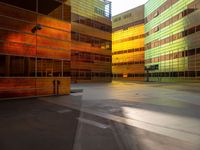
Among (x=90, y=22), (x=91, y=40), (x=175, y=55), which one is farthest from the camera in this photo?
(x=175, y=55)

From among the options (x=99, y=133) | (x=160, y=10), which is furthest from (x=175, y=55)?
(x=99, y=133)

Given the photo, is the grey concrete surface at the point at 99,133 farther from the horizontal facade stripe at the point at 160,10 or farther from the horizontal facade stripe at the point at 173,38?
the horizontal facade stripe at the point at 160,10

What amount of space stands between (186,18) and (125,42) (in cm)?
2899

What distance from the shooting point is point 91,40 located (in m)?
47.4

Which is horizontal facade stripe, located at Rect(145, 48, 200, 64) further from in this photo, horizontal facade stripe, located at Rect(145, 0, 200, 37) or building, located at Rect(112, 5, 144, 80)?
horizontal facade stripe, located at Rect(145, 0, 200, 37)

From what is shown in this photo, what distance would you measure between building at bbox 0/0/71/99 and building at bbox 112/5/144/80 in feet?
175

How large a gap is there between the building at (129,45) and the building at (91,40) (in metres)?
19.6

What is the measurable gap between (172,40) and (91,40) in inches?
860

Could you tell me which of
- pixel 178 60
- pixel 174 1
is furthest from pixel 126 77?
pixel 174 1

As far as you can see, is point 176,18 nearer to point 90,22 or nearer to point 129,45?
point 90,22

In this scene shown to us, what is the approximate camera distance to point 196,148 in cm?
463

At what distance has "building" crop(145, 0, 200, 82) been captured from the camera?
43156mm

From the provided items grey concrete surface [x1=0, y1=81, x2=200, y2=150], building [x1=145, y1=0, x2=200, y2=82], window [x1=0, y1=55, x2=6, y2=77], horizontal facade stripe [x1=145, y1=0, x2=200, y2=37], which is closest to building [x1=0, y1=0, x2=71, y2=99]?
window [x1=0, y1=55, x2=6, y2=77]

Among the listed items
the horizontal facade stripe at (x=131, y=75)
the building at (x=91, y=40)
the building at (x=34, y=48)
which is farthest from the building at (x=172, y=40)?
the building at (x=34, y=48)
